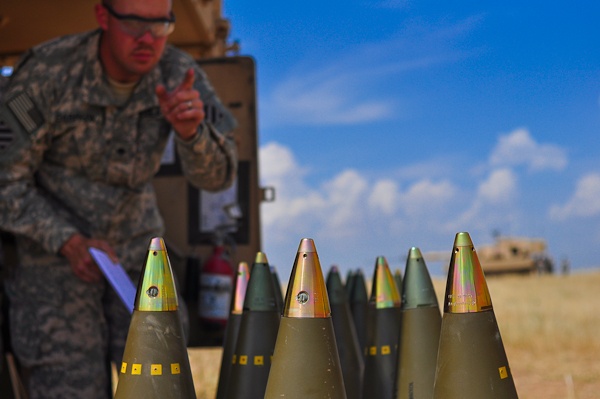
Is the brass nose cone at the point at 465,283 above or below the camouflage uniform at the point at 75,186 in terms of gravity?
below

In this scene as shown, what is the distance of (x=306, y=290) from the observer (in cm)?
195

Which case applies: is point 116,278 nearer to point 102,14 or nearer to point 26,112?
point 26,112

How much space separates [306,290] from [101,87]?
6.64ft

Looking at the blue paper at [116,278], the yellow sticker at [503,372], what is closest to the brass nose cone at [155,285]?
the blue paper at [116,278]

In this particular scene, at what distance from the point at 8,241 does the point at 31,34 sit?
1.34m

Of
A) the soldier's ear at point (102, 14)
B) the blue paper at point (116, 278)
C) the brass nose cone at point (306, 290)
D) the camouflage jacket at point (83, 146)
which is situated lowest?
the brass nose cone at point (306, 290)

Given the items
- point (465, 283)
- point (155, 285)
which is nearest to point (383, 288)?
point (465, 283)

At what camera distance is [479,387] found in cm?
185

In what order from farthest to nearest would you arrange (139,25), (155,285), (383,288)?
(139,25)
(383,288)
(155,285)

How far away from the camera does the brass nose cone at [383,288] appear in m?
2.71

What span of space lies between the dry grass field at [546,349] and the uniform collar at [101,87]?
5.13 ft

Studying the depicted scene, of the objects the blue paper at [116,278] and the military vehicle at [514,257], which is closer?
the blue paper at [116,278]

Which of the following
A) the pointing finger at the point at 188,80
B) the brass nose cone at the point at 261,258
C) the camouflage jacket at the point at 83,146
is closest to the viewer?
the brass nose cone at the point at 261,258

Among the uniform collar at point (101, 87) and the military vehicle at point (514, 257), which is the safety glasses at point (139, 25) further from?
the military vehicle at point (514, 257)
